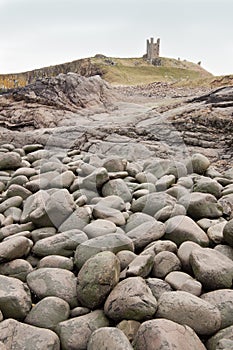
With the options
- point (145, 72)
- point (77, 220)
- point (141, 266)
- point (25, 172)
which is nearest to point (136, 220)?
point (77, 220)

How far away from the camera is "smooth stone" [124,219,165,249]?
11.4 ft

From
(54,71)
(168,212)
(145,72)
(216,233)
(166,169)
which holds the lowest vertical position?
(216,233)

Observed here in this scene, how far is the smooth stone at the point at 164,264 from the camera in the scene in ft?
9.98

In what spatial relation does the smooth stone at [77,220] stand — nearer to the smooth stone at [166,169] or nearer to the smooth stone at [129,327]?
the smooth stone at [129,327]

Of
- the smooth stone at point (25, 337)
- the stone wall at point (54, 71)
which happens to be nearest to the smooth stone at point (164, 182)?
the smooth stone at point (25, 337)

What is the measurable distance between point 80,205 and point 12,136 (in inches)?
167

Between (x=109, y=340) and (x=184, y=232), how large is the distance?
145 centimetres

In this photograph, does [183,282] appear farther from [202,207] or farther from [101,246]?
[202,207]

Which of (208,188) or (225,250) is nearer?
(225,250)

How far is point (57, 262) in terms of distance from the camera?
319 centimetres

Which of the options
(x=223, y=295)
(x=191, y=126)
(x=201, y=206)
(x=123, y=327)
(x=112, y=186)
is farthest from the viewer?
(x=191, y=126)

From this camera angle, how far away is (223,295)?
8.83ft

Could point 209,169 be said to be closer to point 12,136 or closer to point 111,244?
point 111,244

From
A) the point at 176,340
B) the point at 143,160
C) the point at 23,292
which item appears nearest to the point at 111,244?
the point at 23,292
